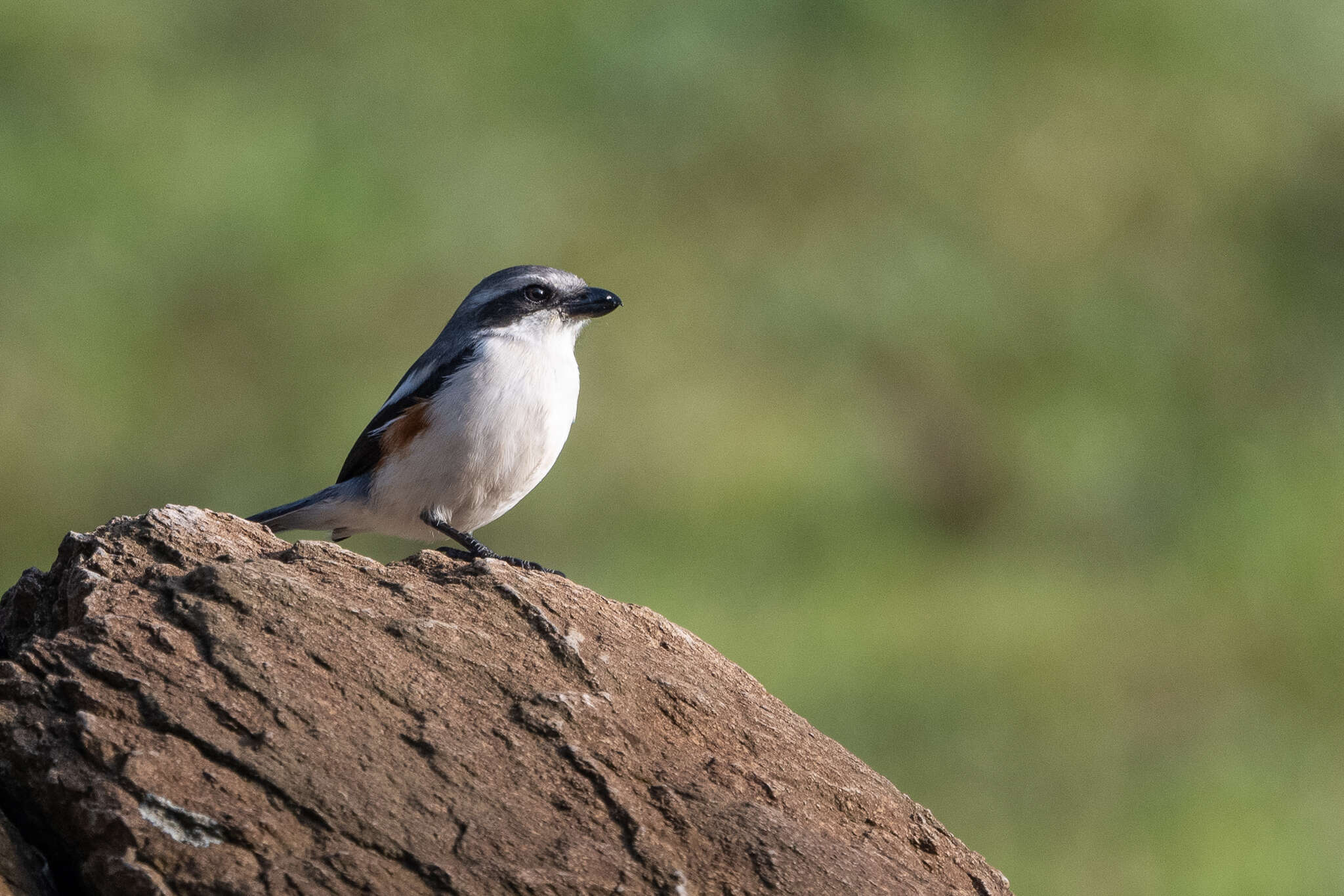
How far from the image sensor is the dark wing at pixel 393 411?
6625mm

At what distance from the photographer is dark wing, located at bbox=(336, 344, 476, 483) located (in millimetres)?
6625

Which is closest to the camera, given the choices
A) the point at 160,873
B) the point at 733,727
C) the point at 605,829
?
the point at 160,873

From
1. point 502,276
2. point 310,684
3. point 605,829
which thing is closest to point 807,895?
point 605,829

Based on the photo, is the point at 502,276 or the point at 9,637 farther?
the point at 502,276

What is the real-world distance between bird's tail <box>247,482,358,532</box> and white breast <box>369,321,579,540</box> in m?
0.21

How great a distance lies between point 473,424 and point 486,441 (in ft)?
0.35

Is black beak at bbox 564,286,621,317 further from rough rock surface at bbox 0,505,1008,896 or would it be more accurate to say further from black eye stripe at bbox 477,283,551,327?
rough rock surface at bbox 0,505,1008,896

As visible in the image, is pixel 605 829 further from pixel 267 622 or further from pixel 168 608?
pixel 168 608

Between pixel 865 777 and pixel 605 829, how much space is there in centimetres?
123

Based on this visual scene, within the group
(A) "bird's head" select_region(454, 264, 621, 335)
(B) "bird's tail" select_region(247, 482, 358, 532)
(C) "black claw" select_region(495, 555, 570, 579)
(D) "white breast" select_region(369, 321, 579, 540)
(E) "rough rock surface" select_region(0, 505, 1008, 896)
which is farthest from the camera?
(A) "bird's head" select_region(454, 264, 621, 335)

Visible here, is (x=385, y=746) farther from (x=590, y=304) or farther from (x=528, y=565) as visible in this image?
(x=590, y=304)

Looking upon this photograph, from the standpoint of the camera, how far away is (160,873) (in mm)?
3561

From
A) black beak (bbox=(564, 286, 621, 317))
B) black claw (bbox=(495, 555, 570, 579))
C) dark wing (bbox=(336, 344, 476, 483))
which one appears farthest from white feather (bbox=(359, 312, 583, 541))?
black claw (bbox=(495, 555, 570, 579))

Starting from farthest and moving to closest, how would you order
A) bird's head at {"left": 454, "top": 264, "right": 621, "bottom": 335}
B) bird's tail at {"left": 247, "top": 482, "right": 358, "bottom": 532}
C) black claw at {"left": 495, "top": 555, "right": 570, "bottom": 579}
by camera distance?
1. bird's head at {"left": 454, "top": 264, "right": 621, "bottom": 335}
2. bird's tail at {"left": 247, "top": 482, "right": 358, "bottom": 532}
3. black claw at {"left": 495, "top": 555, "right": 570, "bottom": 579}
